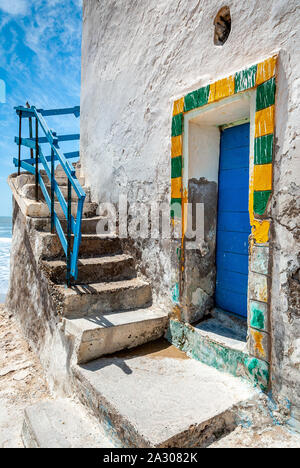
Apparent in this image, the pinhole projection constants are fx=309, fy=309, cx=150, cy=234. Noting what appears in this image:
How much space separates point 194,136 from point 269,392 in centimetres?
184

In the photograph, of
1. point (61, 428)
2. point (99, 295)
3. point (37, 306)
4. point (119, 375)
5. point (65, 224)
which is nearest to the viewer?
point (61, 428)

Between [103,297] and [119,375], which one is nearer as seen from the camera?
[119,375]

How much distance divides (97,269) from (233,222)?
52.0 inches

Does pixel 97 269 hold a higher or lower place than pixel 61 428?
higher

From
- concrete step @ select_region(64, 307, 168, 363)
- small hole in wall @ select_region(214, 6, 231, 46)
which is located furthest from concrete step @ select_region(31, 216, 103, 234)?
small hole in wall @ select_region(214, 6, 231, 46)

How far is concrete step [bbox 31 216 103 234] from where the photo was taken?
3066mm

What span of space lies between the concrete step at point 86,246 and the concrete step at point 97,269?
91 millimetres

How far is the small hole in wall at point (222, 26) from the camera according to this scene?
2.10 meters

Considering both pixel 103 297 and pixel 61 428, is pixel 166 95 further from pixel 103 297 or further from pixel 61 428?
pixel 61 428

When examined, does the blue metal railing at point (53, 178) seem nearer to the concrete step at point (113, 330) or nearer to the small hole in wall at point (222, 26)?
the concrete step at point (113, 330)

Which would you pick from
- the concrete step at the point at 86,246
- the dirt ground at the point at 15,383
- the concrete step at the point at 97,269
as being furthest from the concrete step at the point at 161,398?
the concrete step at the point at 86,246

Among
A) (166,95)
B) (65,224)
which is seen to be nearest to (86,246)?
(65,224)

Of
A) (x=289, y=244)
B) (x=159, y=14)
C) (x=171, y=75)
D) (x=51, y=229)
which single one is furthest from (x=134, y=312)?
(x=159, y=14)

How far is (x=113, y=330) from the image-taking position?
2.30m
